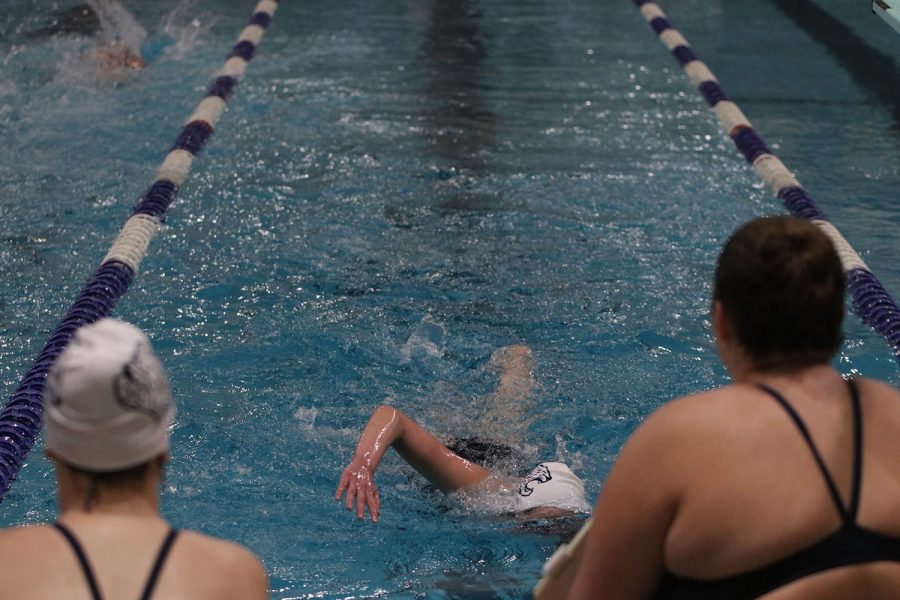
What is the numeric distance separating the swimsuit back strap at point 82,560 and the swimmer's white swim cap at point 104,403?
8cm

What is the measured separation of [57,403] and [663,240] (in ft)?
13.1

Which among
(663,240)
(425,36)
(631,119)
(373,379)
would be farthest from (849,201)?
(425,36)

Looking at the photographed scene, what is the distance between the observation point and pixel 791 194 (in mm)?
5008

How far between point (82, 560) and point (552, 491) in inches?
75.1

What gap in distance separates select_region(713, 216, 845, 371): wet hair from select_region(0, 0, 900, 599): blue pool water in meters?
1.42

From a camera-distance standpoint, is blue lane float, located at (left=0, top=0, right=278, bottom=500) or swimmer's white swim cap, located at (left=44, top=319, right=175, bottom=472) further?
blue lane float, located at (left=0, top=0, right=278, bottom=500)

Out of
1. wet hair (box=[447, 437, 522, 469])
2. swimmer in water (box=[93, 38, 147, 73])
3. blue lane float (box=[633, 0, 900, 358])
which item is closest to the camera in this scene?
wet hair (box=[447, 437, 522, 469])

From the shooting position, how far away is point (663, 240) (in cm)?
511

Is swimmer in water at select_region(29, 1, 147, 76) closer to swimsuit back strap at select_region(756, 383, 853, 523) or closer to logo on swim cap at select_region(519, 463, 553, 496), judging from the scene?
logo on swim cap at select_region(519, 463, 553, 496)

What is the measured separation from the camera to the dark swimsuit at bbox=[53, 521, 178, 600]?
Result: 1329 millimetres

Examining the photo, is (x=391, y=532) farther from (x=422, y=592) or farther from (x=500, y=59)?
(x=500, y=59)

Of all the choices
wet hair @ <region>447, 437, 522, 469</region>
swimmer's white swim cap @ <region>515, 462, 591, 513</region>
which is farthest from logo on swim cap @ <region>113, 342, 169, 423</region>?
wet hair @ <region>447, 437, 522, 469</region>

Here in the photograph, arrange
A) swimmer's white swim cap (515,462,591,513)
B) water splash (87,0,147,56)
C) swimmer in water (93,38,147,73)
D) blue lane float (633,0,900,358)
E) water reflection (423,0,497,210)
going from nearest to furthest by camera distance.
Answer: swimmer's white swim cap (515,462,591,513), blue lane float (633,0,900,358), water reflection (423,0,497,210), swimmer in water (93,38,147,73), water splash (87,0,147,56)

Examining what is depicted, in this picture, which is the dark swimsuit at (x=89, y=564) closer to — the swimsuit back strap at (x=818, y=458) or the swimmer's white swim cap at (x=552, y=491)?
the swimsuit back strap at (x=818, y=458)
